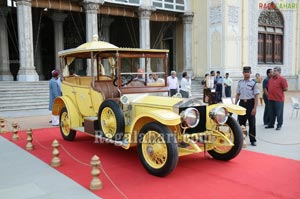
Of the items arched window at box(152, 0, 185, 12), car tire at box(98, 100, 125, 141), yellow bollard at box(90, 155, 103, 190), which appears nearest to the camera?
yellow bollard at box(90, 155, 103, 190)

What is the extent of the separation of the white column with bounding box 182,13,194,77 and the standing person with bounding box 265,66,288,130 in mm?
13285

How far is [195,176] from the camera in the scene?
4.73 m

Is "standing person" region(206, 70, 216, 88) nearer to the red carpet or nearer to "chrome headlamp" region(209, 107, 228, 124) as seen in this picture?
the red carpet

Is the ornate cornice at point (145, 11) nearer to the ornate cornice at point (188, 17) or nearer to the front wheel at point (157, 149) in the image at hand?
the ornate cornice at point (188, 17)

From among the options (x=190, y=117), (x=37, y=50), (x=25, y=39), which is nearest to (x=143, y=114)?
(x=190, y=117)

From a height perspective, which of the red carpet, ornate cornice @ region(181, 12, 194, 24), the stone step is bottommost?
the red carpet

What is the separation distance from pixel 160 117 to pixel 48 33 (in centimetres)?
2187

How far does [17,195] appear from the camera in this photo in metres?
4.12

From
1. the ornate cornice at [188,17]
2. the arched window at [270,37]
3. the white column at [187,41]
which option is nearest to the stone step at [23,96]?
the white column at [187,41]

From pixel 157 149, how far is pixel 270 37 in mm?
20924

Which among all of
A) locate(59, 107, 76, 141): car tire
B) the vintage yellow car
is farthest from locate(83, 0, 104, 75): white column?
locate(59, 107, 76, 141): car tire

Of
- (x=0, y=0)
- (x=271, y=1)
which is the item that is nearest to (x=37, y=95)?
(x=0, y=0)

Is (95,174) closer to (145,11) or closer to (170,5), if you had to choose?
(145,11)

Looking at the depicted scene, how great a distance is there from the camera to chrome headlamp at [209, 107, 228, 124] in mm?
5172
